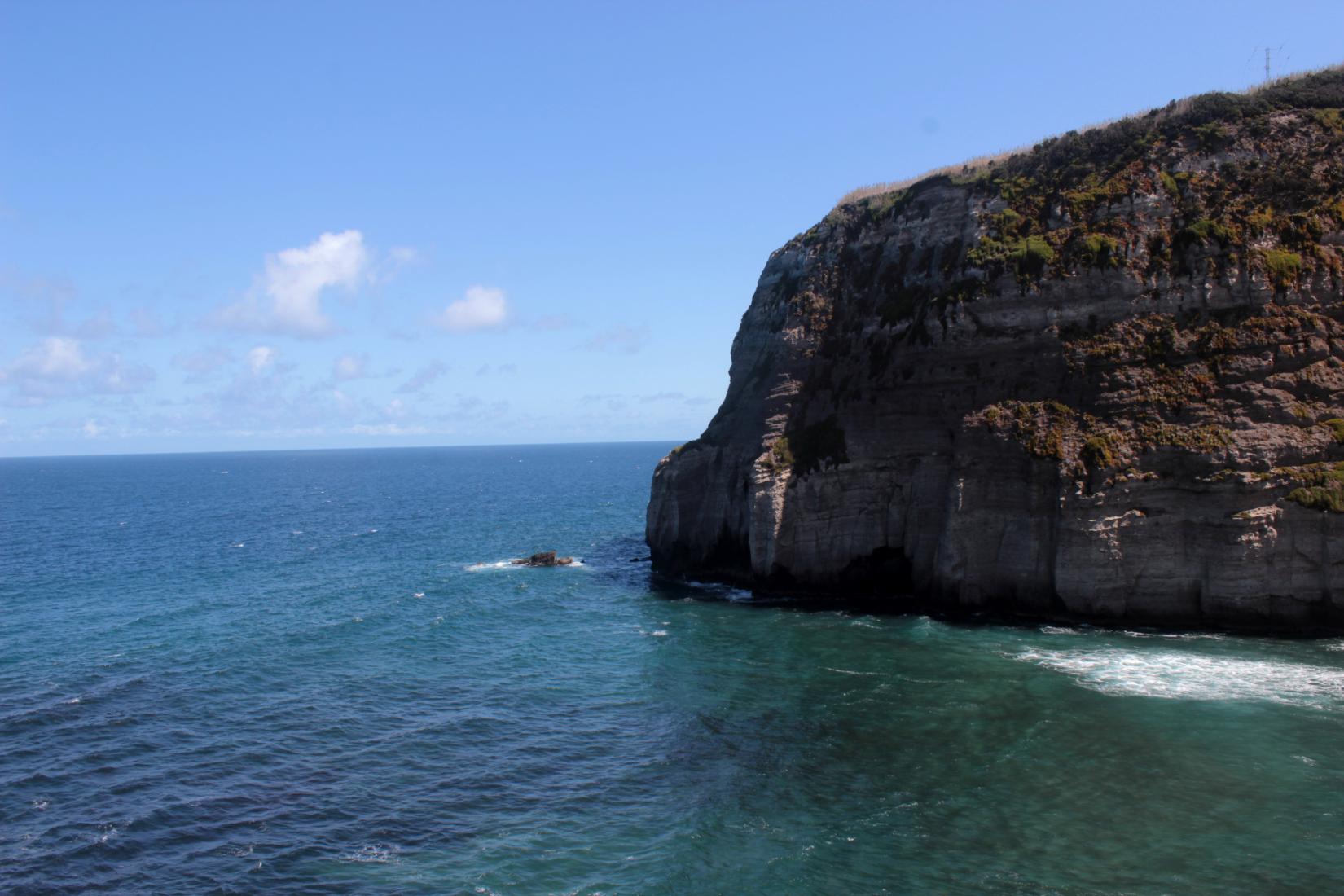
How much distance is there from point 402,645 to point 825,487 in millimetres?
29626

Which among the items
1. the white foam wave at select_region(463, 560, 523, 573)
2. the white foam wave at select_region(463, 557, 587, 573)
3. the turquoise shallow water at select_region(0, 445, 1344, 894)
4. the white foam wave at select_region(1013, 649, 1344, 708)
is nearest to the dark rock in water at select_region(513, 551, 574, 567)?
the white foam wave at select_region(463, 557, 587, 573)

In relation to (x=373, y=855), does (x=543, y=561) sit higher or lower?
higher

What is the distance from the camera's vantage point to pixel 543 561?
8181 centimetres

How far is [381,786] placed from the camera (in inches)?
1368

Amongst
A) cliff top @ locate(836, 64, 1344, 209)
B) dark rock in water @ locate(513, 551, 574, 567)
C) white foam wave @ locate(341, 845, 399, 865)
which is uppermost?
cliff top @ locate(836, 64, 1344, 209)

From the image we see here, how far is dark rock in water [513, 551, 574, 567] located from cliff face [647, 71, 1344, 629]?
16604 millimetres

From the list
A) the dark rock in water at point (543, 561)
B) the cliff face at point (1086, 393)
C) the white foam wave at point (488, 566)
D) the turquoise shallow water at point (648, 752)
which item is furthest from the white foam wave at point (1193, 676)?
the white foam wave at point (488, 566)

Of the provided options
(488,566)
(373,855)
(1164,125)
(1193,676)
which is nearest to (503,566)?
(488,566)

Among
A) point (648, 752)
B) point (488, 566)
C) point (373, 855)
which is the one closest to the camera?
point (373, 855)

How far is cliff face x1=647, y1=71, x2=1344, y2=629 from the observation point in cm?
5053

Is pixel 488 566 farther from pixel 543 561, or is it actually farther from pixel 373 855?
pixel 373 855

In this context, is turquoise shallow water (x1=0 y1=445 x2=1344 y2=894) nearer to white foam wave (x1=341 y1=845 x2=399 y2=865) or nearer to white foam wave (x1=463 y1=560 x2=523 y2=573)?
white foam wave (x1=341 y1=845 x2=399 y2=865)

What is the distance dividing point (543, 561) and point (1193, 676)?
53.2 meters

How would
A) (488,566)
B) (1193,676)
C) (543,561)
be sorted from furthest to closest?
1. (543,561)
2. (488,566)
3. (1193,676)
